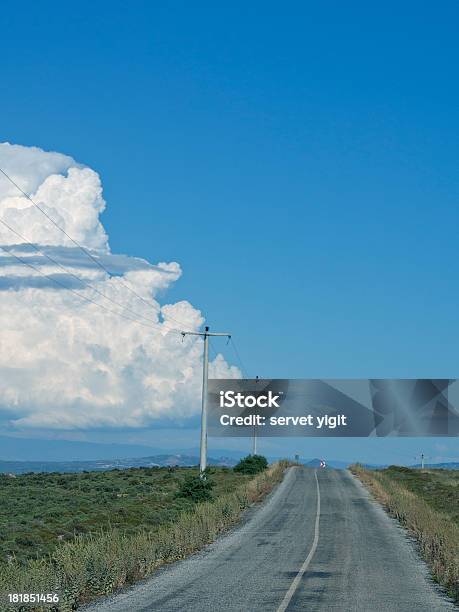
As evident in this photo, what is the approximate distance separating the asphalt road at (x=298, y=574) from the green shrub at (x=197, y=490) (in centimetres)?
975

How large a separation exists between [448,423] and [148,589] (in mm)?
43581

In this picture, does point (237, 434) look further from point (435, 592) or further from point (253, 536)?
point (435, 592)

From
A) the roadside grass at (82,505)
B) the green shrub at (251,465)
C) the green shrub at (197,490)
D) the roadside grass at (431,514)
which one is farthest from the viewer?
the green shrub at (251,465)

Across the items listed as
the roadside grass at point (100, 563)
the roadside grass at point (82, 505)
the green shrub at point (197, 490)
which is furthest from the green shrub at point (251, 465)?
the roadside grass at point (100, 563)

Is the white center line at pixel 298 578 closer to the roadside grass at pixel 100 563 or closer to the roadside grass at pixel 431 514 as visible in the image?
the roadside grass at pixel 431 514

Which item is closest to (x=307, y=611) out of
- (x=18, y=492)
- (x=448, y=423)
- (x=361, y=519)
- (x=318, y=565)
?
(x=318, y=565)

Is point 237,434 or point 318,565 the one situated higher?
point 237,434

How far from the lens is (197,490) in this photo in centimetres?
5041

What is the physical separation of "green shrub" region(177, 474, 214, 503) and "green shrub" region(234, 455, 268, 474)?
2800cm

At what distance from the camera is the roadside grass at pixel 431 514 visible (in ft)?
71.8

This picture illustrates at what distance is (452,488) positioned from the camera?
228 ft

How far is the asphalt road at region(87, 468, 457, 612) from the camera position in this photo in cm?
1716

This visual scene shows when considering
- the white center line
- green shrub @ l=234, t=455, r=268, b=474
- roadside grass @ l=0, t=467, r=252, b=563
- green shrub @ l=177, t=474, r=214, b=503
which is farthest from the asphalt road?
green shrub @ l=234, t=455, r=268, b=474

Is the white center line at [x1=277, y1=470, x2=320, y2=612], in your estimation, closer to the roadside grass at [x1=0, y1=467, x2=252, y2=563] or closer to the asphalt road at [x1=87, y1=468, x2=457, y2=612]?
the asphalt road at [x1=87, y1=468, x2=457, y2=612]
